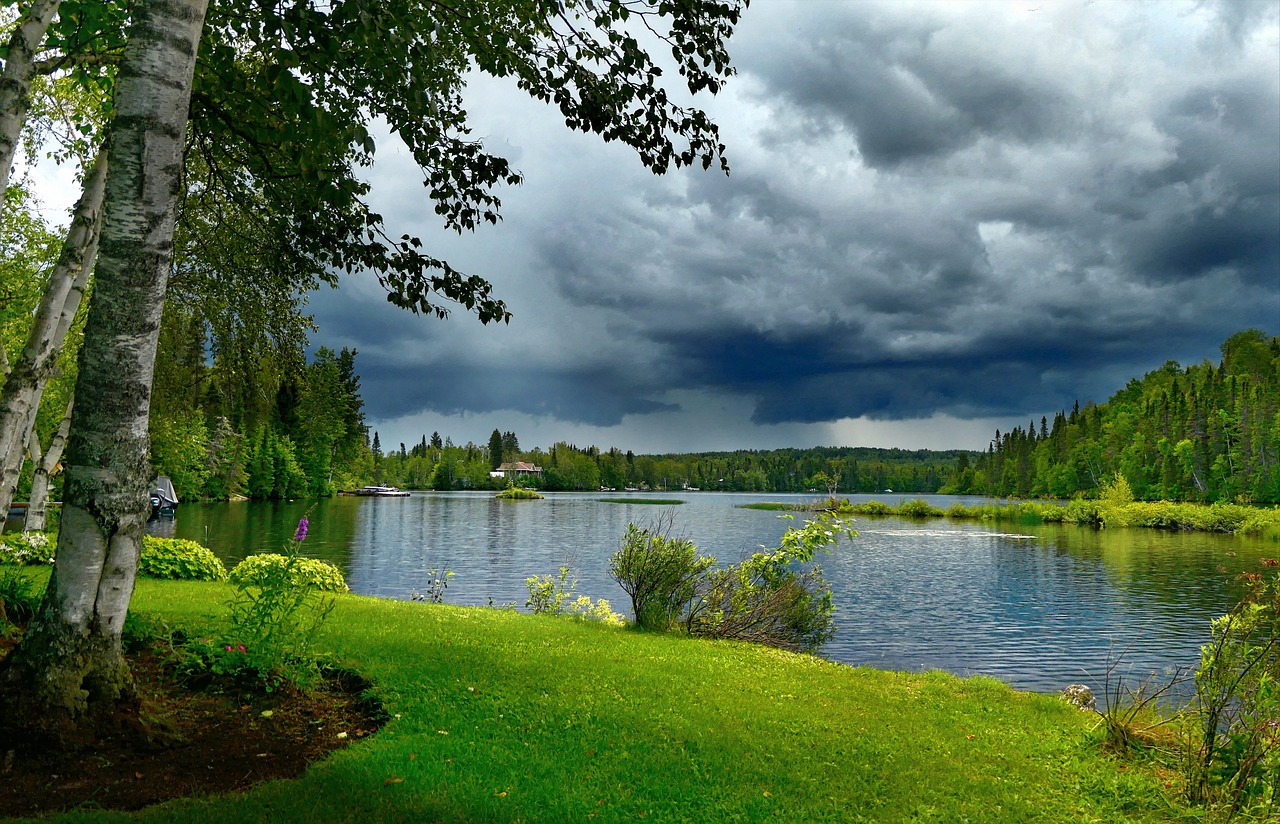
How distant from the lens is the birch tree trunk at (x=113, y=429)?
4312 mm

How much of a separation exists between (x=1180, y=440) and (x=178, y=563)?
334 feet

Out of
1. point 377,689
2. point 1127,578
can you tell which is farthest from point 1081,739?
point 1127,578

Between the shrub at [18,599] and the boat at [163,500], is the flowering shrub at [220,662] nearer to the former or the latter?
the shrub at [18,599]

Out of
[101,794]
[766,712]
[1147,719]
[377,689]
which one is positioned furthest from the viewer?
[1147,719]

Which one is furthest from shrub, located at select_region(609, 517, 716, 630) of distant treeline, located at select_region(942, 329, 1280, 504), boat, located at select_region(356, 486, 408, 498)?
boat, located at select_region(356, 486, 408, 498)

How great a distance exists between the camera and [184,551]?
1362 cm

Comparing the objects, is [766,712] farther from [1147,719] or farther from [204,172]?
[204,172]

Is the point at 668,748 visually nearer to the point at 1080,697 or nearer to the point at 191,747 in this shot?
the point at 191,747

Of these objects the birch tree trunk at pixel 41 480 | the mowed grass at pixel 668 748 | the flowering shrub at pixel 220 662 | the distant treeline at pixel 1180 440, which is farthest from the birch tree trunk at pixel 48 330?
the distant treeline at pixel 1180 440

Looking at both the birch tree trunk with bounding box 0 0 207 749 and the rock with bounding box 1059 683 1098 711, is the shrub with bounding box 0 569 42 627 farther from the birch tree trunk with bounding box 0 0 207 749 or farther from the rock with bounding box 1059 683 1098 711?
the rock with bounding box 1059 683 1098 711

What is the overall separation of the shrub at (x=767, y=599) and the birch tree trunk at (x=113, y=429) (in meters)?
9.70

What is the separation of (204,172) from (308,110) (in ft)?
28.1

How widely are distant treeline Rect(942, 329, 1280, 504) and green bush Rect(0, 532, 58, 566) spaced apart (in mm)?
89771

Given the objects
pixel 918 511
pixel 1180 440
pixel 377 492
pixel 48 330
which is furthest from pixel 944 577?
pixel 377 492
